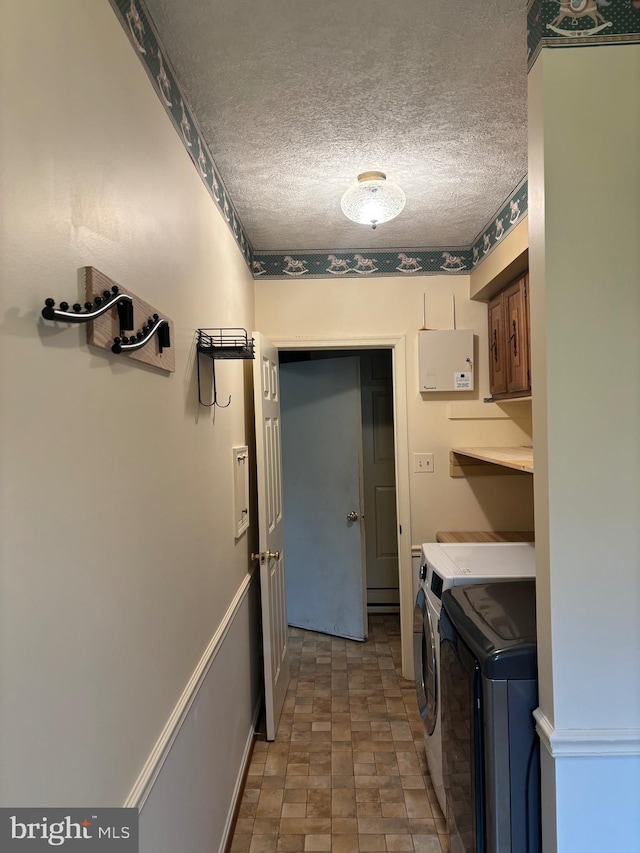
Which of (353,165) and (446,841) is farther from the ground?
(353,165)

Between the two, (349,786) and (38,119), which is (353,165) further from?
(349,786)

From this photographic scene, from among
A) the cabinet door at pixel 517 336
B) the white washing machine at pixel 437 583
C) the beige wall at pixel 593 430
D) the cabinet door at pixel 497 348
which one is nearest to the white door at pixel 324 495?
the cabinet door at pixel 497 348

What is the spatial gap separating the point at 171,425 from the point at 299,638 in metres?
2.88

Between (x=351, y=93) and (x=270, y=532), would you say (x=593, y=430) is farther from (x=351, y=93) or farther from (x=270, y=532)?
(x=270, y=532)

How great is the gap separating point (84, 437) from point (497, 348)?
2.47 metres

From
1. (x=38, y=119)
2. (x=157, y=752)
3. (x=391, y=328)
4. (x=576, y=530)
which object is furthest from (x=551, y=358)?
(x=391, y=328)

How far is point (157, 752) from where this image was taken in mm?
1168

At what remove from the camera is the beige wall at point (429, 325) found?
3.13 meters

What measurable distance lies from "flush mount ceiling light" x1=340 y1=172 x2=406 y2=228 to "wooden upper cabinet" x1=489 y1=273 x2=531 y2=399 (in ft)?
2.60

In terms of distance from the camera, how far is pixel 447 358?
10.0 feet

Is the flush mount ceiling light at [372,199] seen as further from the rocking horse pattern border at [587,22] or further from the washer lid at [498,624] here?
the washer lid at [498,624]

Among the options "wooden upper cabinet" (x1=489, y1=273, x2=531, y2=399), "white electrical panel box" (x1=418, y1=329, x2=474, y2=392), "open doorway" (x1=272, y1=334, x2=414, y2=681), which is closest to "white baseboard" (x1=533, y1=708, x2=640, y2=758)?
"wooden upper cabinet" (x1=489, y1=273, x2=531, y2=399)

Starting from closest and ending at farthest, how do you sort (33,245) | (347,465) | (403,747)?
(33,245) < (403,747) < (347,465)

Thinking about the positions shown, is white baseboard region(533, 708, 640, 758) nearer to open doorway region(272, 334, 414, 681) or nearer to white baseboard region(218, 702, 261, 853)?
white baseboard region(218, 702, 261, 853)
